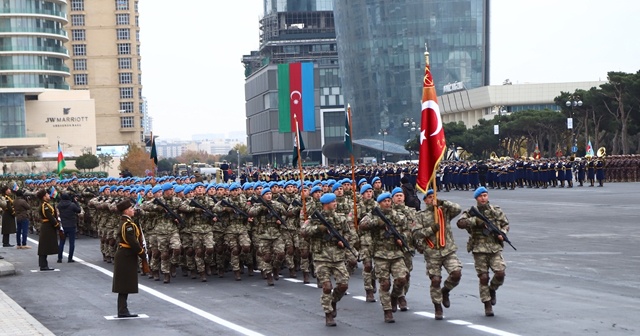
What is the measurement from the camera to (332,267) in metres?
14.5

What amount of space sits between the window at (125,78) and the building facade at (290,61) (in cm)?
2251

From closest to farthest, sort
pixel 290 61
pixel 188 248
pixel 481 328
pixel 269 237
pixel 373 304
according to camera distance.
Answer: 1. pixel 481 328
2. pixel 373 304
3. pixel 269 237
4. pixel 188 248
5. pixel 290 61

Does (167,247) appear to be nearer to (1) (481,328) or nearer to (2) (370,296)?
(2) (370,296)

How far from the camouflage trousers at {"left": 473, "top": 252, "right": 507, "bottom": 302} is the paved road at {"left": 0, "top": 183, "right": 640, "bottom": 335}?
1.14ft

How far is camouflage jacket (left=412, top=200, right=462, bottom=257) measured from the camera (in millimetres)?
14375

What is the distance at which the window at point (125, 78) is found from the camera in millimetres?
150750

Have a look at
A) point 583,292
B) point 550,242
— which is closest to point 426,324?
point 583,292

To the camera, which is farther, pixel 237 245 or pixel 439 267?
pixel 237 245

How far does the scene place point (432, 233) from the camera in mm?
14422

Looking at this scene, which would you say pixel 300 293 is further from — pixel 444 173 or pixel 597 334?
pixel 444 173

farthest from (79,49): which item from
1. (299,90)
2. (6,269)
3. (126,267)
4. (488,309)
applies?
(488,309)

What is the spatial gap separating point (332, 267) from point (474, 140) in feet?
289

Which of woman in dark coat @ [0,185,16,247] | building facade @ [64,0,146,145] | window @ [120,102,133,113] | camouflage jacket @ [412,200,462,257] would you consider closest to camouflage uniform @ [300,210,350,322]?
camouflage jacket @ [412,200,462,257]

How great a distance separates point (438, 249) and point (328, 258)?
1.46 metres
